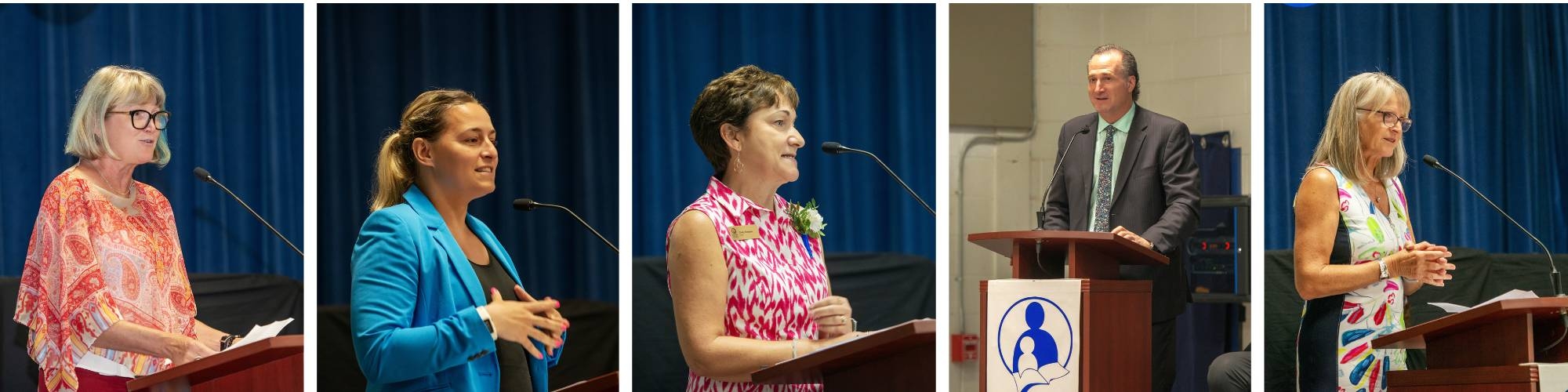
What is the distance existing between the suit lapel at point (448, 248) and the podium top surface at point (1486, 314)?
2.23m

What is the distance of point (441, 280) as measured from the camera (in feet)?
9.99

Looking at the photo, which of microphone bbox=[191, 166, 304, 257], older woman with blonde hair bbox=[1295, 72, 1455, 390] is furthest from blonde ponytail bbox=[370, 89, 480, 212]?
older woman with blonde hair bbox=[1295, 72, 1455, 390]

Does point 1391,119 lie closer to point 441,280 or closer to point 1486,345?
point 1486,345

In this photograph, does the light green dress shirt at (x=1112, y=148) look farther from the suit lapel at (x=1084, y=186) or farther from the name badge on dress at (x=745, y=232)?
the name badge on dress at (x=745, y=232)

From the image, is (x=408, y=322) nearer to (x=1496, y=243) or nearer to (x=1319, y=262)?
(x=1319, y=262)

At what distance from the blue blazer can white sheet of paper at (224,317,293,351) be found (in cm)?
35

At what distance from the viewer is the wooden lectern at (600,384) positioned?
3620 millimetres

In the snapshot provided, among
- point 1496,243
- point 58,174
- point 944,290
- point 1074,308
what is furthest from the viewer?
point 1496,243

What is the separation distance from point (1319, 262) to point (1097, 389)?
2.79 feet

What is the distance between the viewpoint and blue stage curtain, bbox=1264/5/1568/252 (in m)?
4.18

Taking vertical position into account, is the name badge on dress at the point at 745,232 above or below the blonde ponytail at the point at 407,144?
below

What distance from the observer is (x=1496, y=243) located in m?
4.37

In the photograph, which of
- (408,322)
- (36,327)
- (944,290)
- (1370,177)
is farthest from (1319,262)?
(36,327)

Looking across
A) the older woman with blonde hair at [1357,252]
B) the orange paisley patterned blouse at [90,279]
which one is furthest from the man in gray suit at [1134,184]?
the orange paisley patterned blouse at [90,279]
